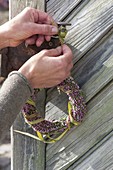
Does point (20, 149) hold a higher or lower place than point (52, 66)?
lower

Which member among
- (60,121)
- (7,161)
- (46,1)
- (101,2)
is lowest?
(7,161)

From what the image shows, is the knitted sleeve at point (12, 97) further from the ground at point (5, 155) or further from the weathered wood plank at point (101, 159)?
the ground at point (5, 155)

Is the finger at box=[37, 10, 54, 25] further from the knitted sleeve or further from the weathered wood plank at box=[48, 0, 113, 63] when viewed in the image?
the knitted sleeve

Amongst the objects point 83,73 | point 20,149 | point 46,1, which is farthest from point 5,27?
point 20,149

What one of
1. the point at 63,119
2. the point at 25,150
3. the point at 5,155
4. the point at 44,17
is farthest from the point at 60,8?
the point at 5,155

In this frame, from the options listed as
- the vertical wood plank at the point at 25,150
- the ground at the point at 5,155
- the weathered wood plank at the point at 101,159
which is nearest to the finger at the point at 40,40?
the vertical wood plank at the point at 25,150

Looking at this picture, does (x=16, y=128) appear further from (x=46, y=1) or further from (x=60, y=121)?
(x=46, y=1)

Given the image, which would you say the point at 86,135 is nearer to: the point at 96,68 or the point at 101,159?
the point at 101,159
